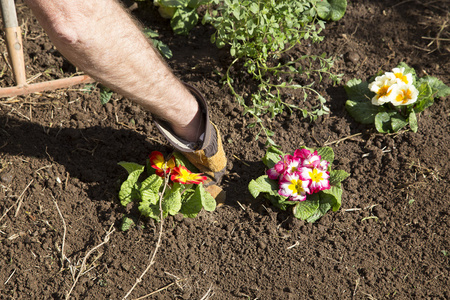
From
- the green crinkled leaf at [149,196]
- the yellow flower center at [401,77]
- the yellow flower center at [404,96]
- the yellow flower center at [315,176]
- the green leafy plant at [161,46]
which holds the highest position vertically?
the green leafy plant at [161,46]

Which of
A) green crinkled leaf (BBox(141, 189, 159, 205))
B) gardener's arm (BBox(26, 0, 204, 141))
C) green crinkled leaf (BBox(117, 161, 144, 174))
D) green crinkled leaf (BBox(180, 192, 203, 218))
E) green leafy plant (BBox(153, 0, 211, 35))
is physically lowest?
green crinkled leaf (BBox(180, 192, 203, 218))

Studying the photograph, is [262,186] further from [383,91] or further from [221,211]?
[383,91]

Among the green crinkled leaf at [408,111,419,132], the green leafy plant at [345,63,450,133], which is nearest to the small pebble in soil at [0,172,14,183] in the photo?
the green leafy plant at [345,63,450,133]

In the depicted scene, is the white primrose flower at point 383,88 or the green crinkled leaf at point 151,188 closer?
the green crinkled leaf at point 151,188

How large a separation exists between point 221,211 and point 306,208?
0.51 m

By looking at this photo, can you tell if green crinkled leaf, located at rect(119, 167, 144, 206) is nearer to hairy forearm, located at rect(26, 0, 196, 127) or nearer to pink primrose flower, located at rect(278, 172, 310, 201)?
hairy forearm, located at rect(26, 0, 196, 127)

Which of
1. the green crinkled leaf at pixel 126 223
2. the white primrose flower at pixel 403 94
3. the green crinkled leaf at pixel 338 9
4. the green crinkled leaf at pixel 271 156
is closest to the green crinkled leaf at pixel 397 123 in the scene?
the white primrose flower at pixel 403 94

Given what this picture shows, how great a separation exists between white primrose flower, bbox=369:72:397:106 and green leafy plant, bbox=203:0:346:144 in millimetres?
275

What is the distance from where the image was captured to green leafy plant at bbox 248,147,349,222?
236 cm

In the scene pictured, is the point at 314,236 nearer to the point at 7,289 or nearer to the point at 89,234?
the point at 89,234

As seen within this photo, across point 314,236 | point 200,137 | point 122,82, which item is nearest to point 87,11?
point 122,82

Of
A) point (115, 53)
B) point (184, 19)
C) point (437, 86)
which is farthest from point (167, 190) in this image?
point (437, 86)

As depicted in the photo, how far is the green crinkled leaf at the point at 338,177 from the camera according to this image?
8.11 ft

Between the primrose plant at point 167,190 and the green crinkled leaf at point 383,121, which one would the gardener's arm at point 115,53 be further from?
the green crinkled leaf at point 383,121
